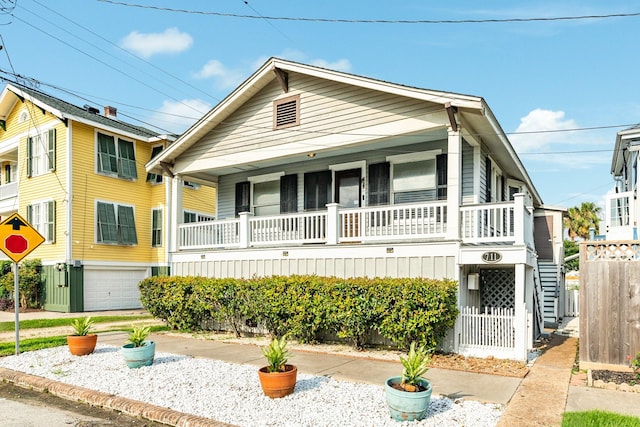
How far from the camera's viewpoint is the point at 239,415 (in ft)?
18.6

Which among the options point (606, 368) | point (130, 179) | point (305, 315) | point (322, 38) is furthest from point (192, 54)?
point (606, 368)

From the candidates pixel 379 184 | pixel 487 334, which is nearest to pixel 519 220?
pixel 487 334

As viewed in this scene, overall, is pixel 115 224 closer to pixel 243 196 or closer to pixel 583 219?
pixel 243 196

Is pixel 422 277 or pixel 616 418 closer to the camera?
pixel 616 418

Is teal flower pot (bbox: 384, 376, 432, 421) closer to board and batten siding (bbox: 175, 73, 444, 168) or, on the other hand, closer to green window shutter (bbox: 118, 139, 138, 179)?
board and batten siding (bbox: 175, 73, 444, 168)

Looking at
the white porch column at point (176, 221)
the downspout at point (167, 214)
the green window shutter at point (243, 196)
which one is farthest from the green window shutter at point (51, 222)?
the green window shutter at point (243, 196)

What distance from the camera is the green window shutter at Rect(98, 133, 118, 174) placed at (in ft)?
69.9

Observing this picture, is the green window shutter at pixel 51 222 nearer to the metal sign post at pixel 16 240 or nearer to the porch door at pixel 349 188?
the metal sign post at pixel 16 240

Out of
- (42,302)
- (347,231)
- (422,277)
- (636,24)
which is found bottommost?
(42,302)

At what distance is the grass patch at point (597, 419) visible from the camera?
17.0 ft

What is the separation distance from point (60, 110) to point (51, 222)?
485cm

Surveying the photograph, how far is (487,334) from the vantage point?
919cm

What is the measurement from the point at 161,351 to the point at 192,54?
8.51 m

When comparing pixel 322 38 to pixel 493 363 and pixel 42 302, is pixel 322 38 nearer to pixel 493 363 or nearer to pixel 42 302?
pixel 493 363
